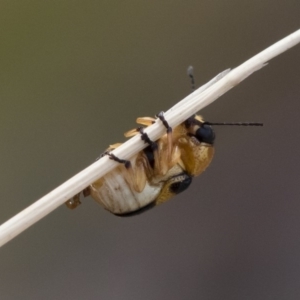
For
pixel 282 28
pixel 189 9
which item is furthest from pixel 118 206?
pixel 282 28

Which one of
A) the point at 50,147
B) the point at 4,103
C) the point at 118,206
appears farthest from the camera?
the point at 50,147

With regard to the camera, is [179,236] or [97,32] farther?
[179,236]

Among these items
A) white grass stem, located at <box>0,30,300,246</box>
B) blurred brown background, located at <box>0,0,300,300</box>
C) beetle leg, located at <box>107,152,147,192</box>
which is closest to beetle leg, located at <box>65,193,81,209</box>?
beetle leg, located at <box>107,152,147,192</box>

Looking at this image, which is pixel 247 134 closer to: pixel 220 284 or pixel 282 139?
pixel 282 139

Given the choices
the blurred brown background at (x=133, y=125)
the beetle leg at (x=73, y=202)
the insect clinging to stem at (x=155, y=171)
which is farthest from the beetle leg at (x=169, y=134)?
the blurred brown background at (x=133, y=125)

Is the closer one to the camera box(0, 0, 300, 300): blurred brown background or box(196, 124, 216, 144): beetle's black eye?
box(196, 124, 216, 144): beetle's black eye

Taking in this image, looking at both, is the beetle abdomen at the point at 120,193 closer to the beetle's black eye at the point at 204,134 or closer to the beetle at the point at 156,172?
the beetle at the point at 156,172

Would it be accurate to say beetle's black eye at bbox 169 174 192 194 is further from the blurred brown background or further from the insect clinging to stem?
the blurred brown background

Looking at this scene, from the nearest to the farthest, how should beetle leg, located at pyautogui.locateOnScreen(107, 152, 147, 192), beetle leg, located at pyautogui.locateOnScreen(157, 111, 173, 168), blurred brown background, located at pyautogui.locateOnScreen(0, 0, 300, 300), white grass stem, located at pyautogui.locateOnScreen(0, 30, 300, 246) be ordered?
1. white grass stem, located at pyautogui.locateOnScreen(0, 30, 300, 246)
2. beetle leg, located at pyautogui.locateOnScreen(157, 111, 173, 168)
3. beetle leg, located at pyautogui.locateOnScreen(107, 152, 147, 192)
4. blurred brown background, located at pyautogui.locateOnScreen(0, 0, 300, 300)
